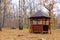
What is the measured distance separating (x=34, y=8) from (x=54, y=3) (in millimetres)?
10868

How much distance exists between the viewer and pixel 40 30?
19922mm

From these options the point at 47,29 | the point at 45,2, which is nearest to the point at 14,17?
the point at 45,2

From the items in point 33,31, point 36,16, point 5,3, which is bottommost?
point 33,31

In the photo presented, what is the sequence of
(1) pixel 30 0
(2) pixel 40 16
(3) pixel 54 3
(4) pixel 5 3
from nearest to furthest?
1. (2) pixel 40 16
2. (4) pixel 5 3
3. (3) pixel 54 3
4. (1) pixel 30 0

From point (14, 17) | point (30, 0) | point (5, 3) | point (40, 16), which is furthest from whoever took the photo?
point (14, 17)

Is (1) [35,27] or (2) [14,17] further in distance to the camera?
(2) [14,17]

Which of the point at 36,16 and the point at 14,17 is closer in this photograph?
the point at 36,16

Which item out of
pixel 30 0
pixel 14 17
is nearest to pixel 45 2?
pixel 30 0

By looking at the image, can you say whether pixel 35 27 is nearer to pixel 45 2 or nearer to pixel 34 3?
pixel 45 2

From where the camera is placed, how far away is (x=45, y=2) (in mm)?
40531

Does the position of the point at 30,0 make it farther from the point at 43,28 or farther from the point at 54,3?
the point at 43,28

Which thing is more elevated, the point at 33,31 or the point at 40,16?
the point at 40,16

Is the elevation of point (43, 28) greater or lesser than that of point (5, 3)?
lesser

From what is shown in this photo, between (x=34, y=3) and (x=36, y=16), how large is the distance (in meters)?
30.1
